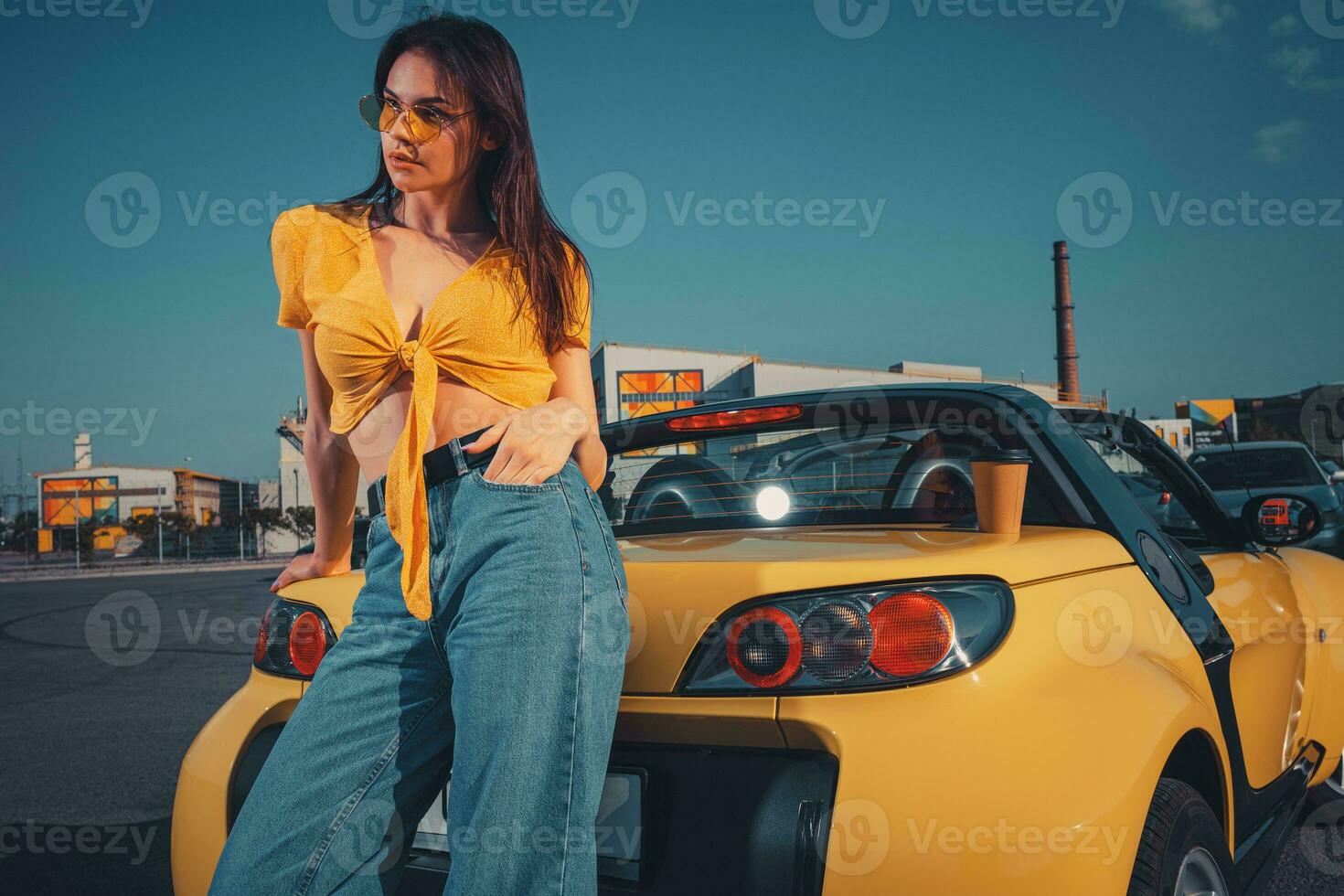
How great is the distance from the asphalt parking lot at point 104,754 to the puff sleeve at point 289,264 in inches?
93.4

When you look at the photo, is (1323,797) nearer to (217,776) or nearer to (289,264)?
(217,776)

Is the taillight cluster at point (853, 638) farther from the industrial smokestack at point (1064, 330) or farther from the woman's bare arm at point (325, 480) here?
the industrial smokestack at point (1064, 330)

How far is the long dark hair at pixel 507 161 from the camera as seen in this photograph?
138 centimetres

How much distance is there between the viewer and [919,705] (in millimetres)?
1408

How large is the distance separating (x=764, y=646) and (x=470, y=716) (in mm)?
511

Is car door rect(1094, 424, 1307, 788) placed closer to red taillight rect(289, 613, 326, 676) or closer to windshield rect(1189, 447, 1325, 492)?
red taillight rect(289, 613, 326, 676)

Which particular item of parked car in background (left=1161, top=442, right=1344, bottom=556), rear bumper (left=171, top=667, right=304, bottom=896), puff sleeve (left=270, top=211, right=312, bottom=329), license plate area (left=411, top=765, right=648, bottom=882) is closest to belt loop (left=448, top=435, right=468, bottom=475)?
puff sleeve (left=270, top=211, right=312, bottom=329)

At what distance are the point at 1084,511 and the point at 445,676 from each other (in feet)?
4.43

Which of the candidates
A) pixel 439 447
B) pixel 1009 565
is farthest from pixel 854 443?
pixel 439 447

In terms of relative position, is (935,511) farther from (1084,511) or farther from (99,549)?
(99,549)

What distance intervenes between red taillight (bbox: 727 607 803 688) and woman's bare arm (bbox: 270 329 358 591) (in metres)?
0.67

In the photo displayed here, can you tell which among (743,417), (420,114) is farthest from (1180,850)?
(420,114)

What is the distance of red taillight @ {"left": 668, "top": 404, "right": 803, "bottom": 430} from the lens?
7.43 ft

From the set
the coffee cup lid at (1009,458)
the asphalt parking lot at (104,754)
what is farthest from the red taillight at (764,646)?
the asphalt parking lot at (104,754)
